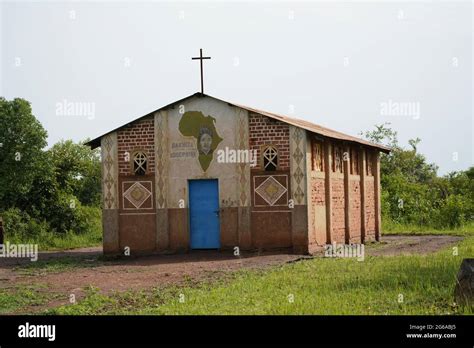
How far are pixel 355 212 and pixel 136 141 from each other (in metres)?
7.99

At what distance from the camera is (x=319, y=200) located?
21969 millimetres

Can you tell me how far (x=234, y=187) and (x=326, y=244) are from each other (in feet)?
10.7

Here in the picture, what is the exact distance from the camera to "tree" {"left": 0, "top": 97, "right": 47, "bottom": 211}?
28156 mm

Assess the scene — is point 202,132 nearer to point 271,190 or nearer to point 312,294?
point 271,190

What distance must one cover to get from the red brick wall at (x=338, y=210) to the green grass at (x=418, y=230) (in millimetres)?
7354

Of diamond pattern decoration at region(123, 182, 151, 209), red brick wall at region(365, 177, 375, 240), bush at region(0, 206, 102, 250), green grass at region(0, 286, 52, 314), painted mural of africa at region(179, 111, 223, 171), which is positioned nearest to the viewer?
green grass at region(0, 286, 52, 314)

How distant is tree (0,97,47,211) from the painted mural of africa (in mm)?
8910

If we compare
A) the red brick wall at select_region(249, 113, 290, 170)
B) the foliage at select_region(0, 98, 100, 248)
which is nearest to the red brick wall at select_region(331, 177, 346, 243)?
the red brick wall at select_region(249, 113, 290, 170)

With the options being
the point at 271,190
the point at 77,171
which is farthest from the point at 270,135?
the point at 77,171

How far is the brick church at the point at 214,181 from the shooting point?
21016 mm

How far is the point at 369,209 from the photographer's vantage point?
2755 cm

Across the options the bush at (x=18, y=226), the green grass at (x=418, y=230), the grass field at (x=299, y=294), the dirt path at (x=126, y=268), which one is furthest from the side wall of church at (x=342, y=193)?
the bush at (x=18, y=226)

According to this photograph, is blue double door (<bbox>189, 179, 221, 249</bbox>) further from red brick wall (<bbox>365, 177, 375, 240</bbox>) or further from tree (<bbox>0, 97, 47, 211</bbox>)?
tree (<bbox>0, 97, 47, 211</bbox>)
